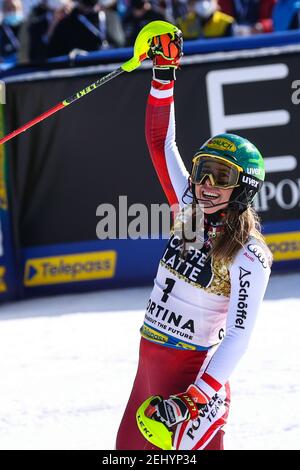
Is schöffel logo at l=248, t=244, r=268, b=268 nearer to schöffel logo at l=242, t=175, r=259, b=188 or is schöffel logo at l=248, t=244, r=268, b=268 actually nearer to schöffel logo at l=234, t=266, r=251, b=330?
schöffel logo at l=234, t=266, r=251, b=330

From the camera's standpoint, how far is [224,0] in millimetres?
10656

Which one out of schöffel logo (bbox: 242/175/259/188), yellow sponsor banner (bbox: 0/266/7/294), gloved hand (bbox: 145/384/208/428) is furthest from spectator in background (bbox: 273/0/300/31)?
gloved hand (bbox: 145/384/208/428)

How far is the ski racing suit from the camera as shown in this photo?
325 centimetres

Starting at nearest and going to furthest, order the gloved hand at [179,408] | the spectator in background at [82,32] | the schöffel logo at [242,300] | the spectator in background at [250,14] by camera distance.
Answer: the gloved hand at [179,408], the schöffel logo at [242,300], the spectator in background at [82,32], the spectator in background at [250,14]

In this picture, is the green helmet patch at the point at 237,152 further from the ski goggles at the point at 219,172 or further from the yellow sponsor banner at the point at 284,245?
the yellow sponsor banner at the point at 284,245

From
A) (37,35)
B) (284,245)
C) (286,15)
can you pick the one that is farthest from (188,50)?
(37,35)

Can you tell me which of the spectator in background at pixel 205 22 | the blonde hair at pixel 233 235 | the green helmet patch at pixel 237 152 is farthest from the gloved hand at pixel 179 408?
the spectator in background at pixel 205 22

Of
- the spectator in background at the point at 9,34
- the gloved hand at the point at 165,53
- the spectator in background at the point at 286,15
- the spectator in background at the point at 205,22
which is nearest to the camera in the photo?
the gloved hand at the point at 165,53

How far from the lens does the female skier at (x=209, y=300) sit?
10.6 feet

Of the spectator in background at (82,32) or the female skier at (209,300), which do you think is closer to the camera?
the female skier at (209,300)

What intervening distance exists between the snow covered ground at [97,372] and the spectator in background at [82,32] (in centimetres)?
245

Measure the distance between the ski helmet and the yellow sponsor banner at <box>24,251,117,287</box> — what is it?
12.8 feet

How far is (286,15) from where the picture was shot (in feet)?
29.3
